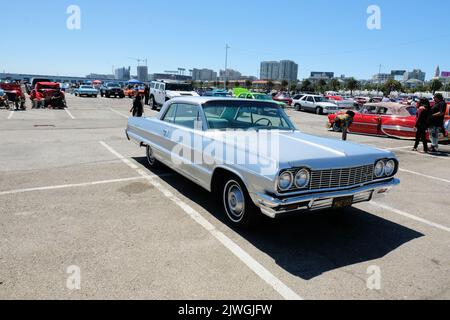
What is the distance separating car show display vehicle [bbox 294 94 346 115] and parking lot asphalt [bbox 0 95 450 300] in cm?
2206

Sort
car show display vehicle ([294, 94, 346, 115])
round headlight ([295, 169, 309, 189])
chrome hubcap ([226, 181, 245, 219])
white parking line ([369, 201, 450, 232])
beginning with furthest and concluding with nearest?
car show display vehicle ([294, 94, 346, 115])
white parking line ([369, 201, 450, 232])
chrome hubcap ([226, 181, 245, 219])
round headlight ([295, 169, 309, 189])

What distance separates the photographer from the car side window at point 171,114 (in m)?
6.04

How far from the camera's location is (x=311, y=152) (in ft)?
13.0

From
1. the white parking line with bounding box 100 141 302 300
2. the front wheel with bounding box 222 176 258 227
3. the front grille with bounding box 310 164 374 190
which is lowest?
the white parking line with bounding box 100 141 302 300

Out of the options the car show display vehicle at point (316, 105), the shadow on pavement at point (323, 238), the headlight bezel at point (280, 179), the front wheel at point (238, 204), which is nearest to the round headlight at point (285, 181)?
the headlight bezel at point (280, 179)

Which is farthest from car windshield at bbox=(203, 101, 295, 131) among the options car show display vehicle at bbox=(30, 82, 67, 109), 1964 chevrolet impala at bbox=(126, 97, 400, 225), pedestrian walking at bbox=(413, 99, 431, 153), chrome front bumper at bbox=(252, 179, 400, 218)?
car show display vehicle at bbox=(30, 82, 67, 109)

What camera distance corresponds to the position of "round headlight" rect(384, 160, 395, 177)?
14.5ft

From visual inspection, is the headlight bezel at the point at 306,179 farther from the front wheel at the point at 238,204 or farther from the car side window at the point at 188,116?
the car side window at the point at 188,116

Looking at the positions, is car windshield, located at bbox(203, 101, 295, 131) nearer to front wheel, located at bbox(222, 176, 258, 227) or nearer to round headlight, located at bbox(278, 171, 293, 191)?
front wheel, located at bbox(222, 176, 258, 227)

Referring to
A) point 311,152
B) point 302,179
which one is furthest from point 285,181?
point 311,152

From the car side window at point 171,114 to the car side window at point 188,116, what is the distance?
112 mm
